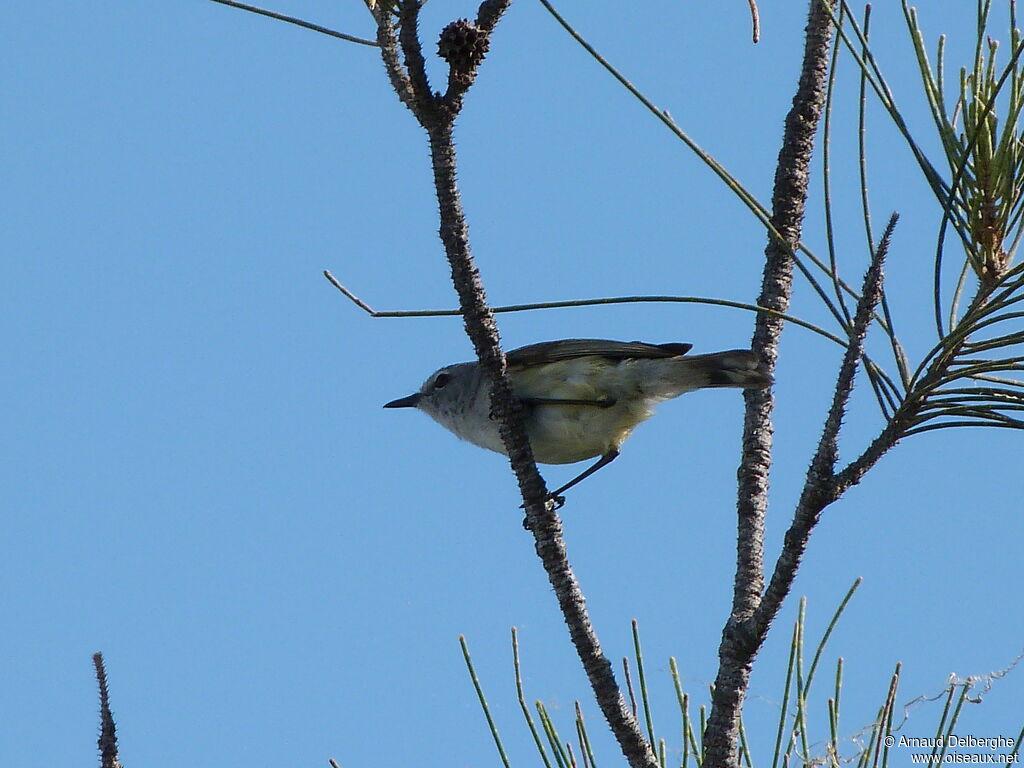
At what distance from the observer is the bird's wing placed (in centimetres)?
543

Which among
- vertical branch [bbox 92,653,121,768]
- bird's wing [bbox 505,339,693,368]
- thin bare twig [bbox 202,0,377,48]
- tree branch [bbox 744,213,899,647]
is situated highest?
bird's wing [bbox 505,339,693,368]

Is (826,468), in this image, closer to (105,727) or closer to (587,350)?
(105,727)

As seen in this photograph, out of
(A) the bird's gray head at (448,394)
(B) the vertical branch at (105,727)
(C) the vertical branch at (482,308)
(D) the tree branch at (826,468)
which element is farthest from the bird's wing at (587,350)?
(B) the vertical branch at (105,727)

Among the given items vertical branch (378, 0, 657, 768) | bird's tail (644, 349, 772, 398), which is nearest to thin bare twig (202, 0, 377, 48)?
vertical branch (378, 0, 657, 768)

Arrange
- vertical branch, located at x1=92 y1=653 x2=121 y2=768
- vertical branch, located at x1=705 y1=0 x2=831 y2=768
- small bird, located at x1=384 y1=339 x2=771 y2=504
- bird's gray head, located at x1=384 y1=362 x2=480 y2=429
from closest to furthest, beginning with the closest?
vertical branch, located at x1=92 y1=653 x2=121 y2=768
vertical branch, located at x1=705 y1=0 x2=831 y2=768
small bird, located at x1=384 y1=339 x2=771 y2=504
bird's gray head, located at x1=384 y1=362 x2=480 y2=429

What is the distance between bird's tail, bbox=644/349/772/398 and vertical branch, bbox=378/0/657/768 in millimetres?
945

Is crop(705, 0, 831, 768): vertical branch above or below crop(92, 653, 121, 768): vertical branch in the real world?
above

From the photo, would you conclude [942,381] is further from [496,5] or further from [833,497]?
[496,5]

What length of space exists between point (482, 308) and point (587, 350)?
2245 mm

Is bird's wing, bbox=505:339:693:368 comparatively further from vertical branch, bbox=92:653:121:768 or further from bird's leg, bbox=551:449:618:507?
vertical branch, bbox=92:653:121:768

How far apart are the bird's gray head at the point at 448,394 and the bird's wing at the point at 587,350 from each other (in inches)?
12.8

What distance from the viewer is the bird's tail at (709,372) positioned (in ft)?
14.0

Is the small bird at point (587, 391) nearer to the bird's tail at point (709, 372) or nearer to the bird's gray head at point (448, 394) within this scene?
the bird's tail at point (709, 372)

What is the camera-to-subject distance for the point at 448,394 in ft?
21.0
